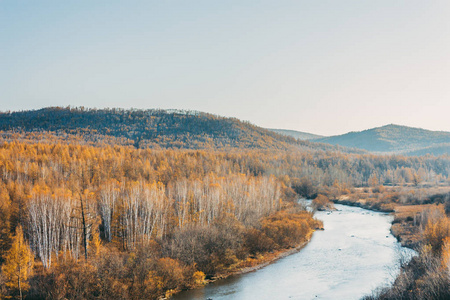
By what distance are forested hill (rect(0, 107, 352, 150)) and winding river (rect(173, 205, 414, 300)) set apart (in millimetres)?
90947

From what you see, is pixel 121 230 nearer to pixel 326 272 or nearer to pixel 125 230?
pixel 125 230

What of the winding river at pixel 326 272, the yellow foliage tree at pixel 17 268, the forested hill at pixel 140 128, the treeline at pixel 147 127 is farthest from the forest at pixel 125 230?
the treeline at pixel 147 127

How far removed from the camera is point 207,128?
514ft

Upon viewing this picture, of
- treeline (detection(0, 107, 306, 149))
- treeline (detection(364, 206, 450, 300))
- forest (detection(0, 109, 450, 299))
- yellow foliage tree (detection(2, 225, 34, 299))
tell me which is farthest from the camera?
treeline (detection(0, 107, 306, 149))

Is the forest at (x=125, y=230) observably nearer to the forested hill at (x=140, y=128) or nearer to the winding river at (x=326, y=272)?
the winding river at (x=326, y=272)

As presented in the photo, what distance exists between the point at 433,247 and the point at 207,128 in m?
131

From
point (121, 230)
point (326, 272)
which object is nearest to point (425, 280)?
point (326, 272)

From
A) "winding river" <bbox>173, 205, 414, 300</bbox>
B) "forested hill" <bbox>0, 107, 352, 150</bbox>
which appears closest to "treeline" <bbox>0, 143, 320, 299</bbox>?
"winding river" <bbox>173, 205, 414, 300</bbox>

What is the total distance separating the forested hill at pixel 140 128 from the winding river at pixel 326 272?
90947mm

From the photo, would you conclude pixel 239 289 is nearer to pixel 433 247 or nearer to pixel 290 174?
pixel 433 247

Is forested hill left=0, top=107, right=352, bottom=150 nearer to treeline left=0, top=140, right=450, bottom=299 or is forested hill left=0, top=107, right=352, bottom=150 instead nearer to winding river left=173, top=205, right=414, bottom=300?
treeline left=0, top=140, right=450, bottom=299

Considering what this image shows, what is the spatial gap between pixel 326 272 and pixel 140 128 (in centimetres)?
Result: 11957

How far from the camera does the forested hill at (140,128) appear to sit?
123 meters

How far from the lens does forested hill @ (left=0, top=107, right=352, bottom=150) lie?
123 m
